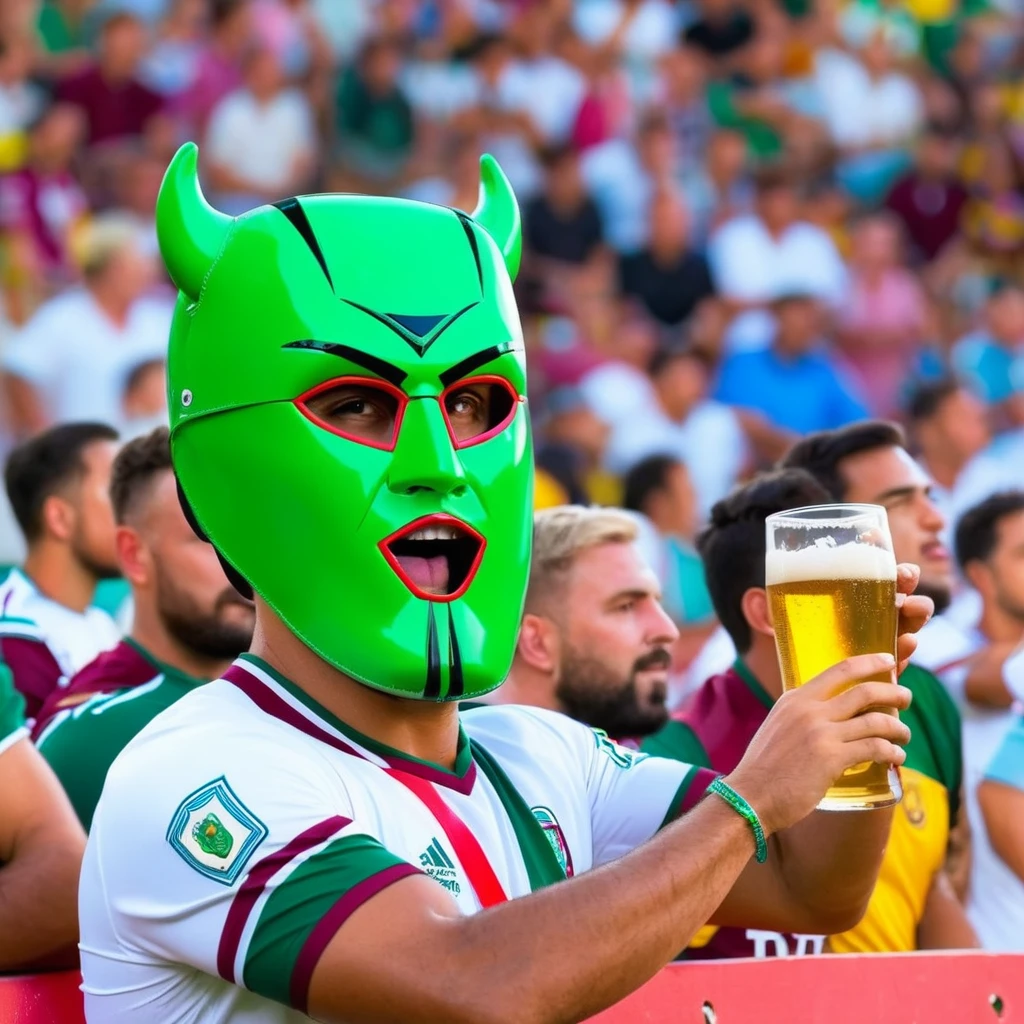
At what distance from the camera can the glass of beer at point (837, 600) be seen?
95.5 inches

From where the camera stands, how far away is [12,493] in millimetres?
5738

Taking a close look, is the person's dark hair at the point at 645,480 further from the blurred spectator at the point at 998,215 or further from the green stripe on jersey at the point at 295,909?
the green stripe on jersey at the point at 295,909

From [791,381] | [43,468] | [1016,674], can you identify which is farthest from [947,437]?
[43,468]

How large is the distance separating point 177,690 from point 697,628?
13.6 ft

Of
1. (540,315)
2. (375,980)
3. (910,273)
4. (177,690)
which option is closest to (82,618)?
(177,690)

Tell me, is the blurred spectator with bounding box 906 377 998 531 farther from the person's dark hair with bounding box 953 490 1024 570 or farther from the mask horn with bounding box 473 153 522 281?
the mask horn with bounding box 473 153 522 281

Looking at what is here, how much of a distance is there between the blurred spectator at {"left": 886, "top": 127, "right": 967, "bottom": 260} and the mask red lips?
37.4 feet

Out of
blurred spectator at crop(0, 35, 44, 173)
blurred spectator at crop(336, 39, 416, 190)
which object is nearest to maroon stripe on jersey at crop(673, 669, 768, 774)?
blurred spectator at crop(0, 35, 44, 173)

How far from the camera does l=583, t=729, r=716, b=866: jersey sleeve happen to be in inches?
108

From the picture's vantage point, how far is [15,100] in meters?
10.2

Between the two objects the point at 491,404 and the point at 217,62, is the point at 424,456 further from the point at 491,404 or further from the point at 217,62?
the point at 217,62

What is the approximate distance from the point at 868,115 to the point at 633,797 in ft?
39.5

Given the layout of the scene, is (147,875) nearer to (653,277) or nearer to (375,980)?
(375,980)

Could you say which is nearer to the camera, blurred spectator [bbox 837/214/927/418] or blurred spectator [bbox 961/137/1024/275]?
blurred spectator [bbox 837/214/927/418]
